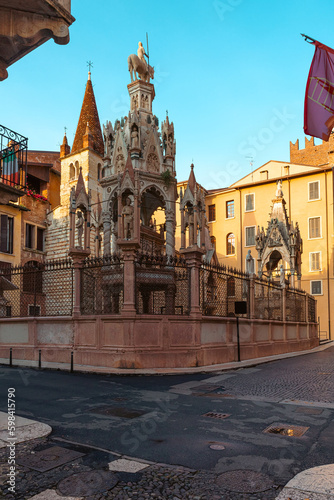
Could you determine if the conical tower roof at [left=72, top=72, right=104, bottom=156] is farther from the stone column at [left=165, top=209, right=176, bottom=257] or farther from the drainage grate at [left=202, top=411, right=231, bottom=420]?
the drainage grate at [left=202, top=411, right=231, bottom=420]

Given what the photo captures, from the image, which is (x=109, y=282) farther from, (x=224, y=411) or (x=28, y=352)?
(x=224, y=411)

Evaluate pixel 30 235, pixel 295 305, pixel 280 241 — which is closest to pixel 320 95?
pixel 295 305

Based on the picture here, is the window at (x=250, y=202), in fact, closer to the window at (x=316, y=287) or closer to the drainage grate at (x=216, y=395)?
the window at (x=316, y=287)

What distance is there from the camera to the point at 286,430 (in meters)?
6.56

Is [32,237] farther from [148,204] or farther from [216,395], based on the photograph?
[216,395]

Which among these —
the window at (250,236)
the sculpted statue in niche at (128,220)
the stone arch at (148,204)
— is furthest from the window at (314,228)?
the sculpted statue in niche at (128,220)

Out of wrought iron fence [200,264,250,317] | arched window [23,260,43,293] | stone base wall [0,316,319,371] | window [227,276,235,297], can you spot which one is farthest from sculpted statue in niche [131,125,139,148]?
stone base wall [0,316,319,371]

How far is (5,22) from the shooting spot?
5.08 m

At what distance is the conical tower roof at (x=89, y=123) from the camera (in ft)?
133

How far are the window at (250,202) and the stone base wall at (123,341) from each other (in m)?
29.7

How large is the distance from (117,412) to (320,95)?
25.3ft

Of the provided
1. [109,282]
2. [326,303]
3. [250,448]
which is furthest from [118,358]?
[326,303]

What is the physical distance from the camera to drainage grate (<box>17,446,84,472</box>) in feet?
16.0

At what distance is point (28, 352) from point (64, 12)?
13391mm
